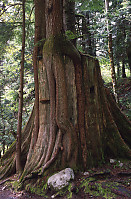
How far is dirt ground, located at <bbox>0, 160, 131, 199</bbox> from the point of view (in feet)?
9.87

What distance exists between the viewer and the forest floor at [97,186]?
3.01 m

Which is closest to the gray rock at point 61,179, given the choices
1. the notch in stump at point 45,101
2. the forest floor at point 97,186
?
the forest floor at point 97,186

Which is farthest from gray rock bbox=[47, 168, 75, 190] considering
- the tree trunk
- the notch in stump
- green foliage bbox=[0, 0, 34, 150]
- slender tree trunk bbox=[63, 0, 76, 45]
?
slender tree trunk bbox=[63, 0, 76, 45]

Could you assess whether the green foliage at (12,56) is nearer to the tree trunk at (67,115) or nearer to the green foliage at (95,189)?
the tree trunk at (67,115)

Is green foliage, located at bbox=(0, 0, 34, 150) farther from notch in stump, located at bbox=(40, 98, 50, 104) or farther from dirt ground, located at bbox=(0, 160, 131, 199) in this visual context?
dirt ground, located at bbox=(0, 160, 131, 199)

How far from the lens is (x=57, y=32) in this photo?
439 centimetres

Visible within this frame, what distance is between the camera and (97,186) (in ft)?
10.4

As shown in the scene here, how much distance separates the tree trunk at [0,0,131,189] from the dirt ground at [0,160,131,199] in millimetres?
369

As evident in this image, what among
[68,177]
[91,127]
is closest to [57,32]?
[91,127]

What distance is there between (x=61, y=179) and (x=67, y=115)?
5.06 feet

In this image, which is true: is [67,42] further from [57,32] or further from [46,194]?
[46,194]

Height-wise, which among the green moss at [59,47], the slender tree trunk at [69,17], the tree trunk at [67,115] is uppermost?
the slender tree trunk at [69,17]

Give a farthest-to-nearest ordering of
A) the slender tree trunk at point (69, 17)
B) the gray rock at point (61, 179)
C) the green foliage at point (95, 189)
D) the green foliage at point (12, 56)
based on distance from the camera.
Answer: the green foliage at point (12, 56)
the slender tree trunk at point (69, 17)
the gray rock at point (61, 179)
the green foliage at point (95, 189)

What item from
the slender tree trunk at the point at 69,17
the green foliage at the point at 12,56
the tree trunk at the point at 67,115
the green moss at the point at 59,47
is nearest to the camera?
the tree trunk at the point at 67,115
